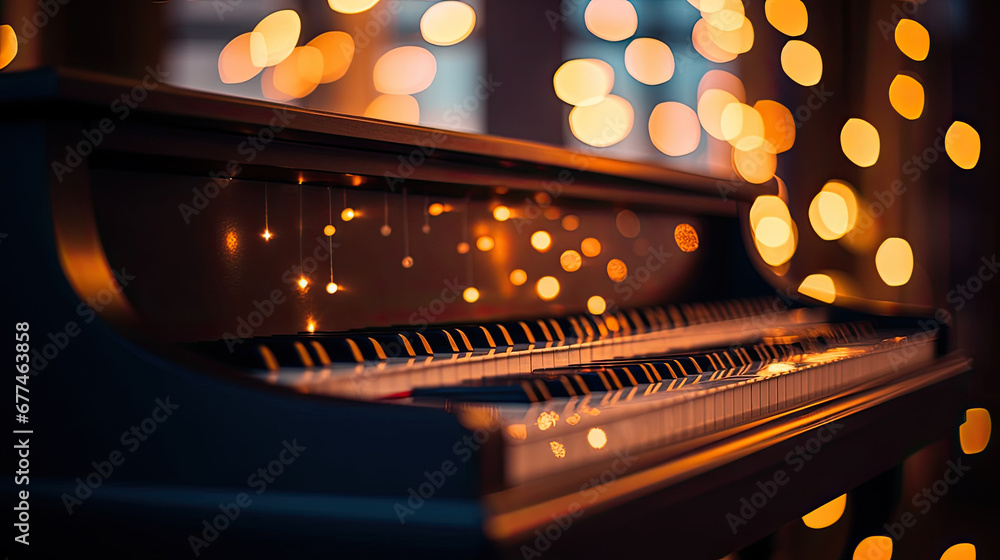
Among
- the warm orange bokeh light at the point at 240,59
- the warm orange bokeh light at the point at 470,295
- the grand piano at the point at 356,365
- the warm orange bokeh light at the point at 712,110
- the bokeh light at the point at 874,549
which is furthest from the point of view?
the warm orange bokeh light at the point at 712,110

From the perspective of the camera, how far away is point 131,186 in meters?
1.21

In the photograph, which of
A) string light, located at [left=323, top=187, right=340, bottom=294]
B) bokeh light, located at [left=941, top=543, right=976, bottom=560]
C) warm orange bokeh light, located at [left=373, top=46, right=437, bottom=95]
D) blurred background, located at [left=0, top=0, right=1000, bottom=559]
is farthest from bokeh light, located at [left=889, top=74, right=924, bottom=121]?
string light, located at [left=323, top=187, right=340, bottom=294]

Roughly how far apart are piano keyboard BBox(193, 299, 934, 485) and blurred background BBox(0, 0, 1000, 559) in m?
1.86

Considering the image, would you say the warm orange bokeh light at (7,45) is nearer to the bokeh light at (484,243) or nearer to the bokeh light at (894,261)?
Result: the bokeh light at (484,243)

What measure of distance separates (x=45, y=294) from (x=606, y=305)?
1294mm

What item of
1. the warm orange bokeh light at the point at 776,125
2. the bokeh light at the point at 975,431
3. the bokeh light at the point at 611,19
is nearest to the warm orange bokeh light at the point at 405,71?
the bokeh light at the point at 611,19

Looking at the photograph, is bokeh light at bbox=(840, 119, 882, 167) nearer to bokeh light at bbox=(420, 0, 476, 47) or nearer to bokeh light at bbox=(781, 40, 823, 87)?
bokeh light at bbox=(781, 40, 823, 87)

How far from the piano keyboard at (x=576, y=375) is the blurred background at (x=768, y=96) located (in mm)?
1861

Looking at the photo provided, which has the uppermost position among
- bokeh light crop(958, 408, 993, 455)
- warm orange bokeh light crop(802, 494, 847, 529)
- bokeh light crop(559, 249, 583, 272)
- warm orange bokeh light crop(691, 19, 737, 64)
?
warm orange bokeh light crop(691, 19, 737, 64)

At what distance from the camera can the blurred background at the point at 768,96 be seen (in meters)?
3.59

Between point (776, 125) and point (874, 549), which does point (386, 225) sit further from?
point (776, 125)

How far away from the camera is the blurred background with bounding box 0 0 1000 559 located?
3.59 meters

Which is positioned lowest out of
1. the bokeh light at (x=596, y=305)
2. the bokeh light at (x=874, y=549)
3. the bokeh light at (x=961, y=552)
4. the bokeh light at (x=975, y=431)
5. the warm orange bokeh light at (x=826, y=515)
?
the warm orange bokeh light at (x=826, y=515)

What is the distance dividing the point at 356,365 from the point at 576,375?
27 cm
